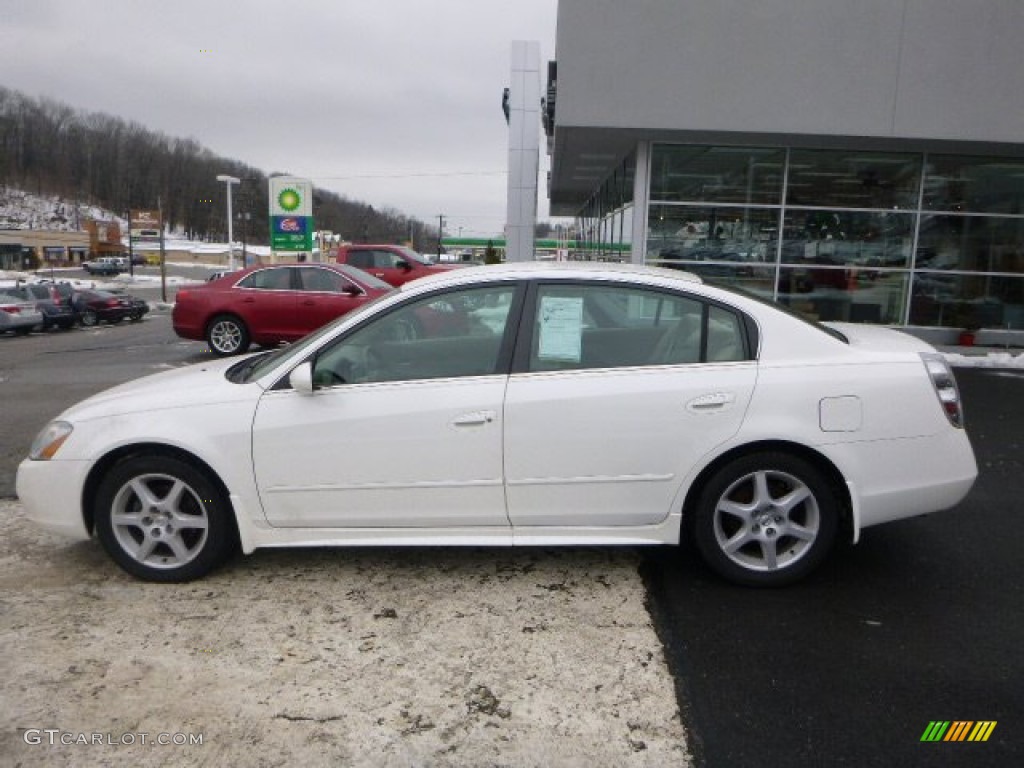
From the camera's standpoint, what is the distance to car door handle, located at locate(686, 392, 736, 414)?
11.2 ft

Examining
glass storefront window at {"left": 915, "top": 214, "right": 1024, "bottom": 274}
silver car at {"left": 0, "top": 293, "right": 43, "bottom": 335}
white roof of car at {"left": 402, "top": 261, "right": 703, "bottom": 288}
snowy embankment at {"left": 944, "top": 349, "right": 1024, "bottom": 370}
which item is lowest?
silver car at {"left": 0, "top": 293, "right": 43, "bottom": 335}

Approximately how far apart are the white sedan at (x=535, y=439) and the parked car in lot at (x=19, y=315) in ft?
65.2

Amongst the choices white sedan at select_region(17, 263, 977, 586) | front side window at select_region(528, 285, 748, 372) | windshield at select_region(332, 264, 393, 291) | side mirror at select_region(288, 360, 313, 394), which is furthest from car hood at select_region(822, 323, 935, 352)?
windshield at select_region(332, 264, 393, 291)

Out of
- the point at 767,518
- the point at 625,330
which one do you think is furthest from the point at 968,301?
the point at 625,330

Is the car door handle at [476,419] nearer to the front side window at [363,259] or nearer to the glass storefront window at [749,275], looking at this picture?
the glass storefront window at [749,275]

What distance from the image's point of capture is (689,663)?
2973 millimetres

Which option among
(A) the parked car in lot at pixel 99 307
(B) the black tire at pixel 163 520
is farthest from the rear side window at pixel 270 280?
(A) the parked car in lot at pixel 99 307

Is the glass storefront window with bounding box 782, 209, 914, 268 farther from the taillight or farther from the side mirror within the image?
the side mirror

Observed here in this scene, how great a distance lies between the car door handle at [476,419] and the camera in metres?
3.42

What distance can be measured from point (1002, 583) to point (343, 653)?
10.3 ft

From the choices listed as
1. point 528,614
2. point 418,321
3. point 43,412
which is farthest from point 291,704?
point 43,412

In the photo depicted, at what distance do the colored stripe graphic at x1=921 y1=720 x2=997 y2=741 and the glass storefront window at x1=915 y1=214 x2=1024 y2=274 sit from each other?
39.8ft

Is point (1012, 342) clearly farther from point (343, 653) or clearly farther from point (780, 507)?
point (343, 653)

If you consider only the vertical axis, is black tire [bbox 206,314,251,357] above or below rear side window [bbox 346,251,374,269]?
below
